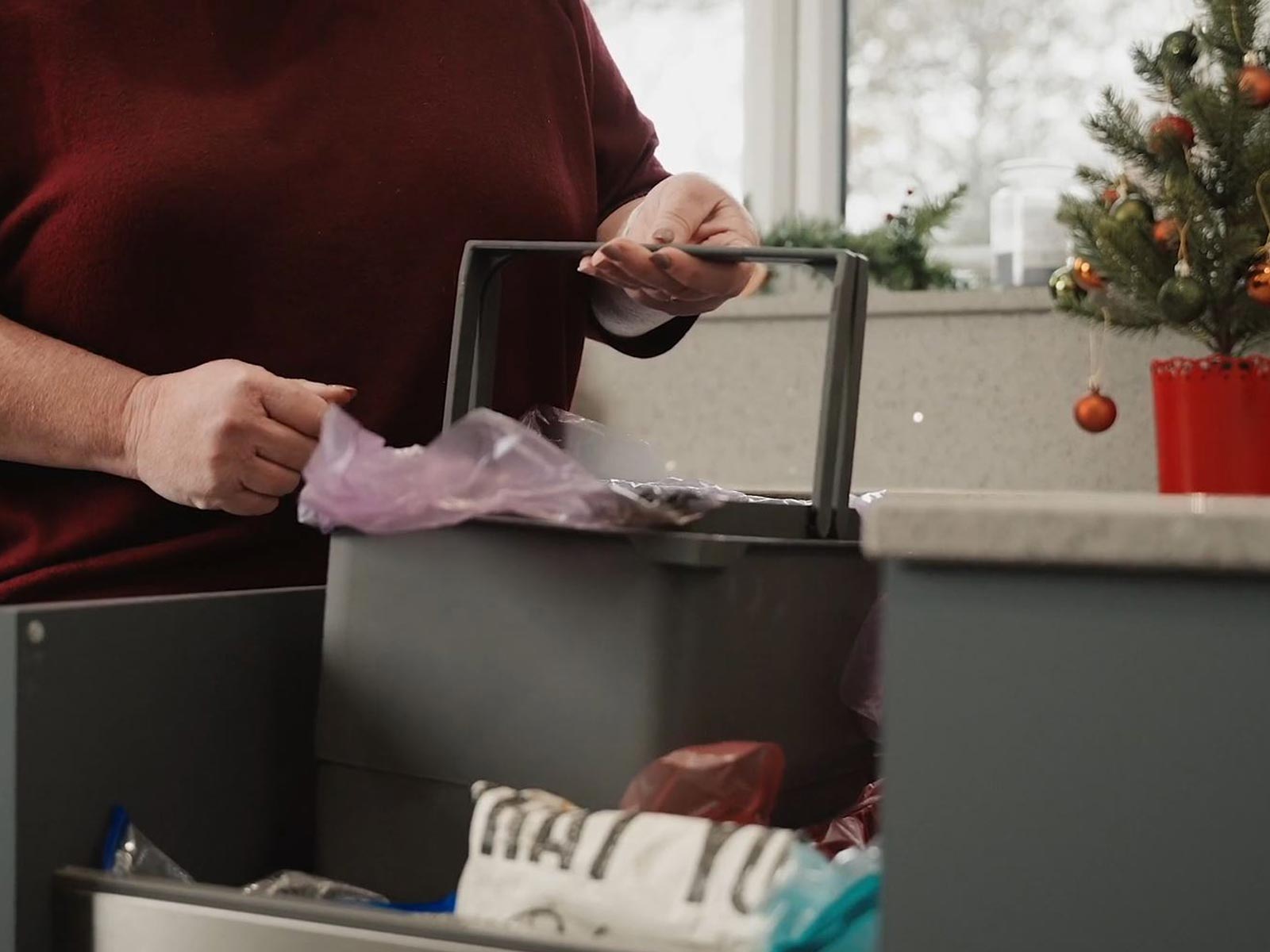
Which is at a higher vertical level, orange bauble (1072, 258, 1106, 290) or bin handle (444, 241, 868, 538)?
orange bauble (1072, 258, 1106, 290)

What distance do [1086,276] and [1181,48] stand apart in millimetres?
328

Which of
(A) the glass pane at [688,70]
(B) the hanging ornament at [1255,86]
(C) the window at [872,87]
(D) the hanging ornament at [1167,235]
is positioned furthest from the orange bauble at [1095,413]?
(A) the glass pane at [688,70]

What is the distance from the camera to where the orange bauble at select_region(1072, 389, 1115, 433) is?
204 cm

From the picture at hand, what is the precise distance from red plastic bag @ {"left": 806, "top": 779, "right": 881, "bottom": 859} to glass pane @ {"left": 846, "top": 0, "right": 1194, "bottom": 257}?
2.05 m

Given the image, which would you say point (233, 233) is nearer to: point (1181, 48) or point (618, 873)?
point (618, 873)

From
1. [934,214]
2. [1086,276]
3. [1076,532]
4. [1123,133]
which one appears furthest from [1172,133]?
[1076,532]

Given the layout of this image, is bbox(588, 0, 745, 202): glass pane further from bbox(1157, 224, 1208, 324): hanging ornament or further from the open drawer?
the open drawer

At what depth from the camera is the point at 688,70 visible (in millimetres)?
2697

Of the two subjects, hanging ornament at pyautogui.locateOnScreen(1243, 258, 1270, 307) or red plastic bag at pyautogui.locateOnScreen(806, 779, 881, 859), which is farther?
hanging ornament at pyautogui.locateOnScreen(1243, 258, 1270, 307)

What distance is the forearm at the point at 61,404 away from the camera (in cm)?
71

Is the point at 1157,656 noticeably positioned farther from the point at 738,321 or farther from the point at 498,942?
the point at 738,321

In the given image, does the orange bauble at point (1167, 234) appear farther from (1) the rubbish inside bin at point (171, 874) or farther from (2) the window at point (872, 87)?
(1) the rubbish inside bin at point (171, 874)

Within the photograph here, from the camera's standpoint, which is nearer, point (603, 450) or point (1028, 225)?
point (603, 450)

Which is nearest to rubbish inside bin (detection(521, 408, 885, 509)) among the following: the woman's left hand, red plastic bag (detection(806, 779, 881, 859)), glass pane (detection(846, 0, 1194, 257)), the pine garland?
the woman's left hand
